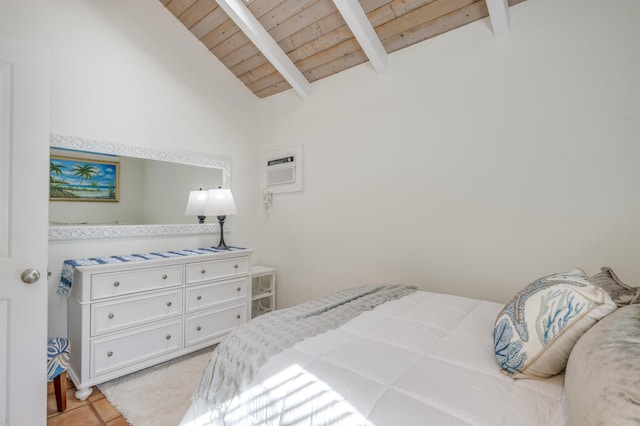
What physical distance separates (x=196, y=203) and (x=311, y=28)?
1886mm

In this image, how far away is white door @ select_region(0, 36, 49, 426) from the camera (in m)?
1.45

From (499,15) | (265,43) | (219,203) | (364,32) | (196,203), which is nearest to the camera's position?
(499,15)

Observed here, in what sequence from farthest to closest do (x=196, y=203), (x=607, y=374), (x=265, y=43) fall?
(x=196, y=203) < (x=265, y=43) < (x=607, y=374)

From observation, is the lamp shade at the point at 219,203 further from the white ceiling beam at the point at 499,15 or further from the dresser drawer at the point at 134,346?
the white ceiling beam at the point at 499,15

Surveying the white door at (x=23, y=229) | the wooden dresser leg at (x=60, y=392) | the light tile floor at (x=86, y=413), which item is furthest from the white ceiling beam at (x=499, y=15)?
the wooden dresser leg at (x=60, y=392)

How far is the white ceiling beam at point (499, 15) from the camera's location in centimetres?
196

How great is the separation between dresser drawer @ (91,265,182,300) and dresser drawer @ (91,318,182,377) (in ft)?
0.96

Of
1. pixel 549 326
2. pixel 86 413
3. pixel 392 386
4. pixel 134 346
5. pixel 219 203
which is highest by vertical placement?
pixel 219 203

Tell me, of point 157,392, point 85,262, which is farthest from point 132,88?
point 157,392

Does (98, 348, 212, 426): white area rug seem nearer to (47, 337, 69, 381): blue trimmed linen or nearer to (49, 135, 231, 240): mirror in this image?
(47, 337, 69, 381): blue trimmed linen

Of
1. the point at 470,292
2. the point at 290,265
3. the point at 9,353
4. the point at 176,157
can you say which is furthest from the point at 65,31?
the point at 470,292

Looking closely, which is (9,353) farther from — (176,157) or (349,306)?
(176,157)

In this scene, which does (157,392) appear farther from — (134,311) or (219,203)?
(219,203)

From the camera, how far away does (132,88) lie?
2.61 meters
